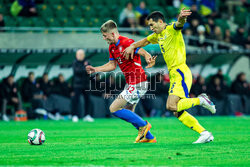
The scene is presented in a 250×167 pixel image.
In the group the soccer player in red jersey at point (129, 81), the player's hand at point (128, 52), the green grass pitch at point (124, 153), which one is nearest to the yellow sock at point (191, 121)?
the green grass pitch at point (124, 153)

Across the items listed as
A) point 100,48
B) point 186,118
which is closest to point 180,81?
point 186,118

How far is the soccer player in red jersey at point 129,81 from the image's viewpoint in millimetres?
8812

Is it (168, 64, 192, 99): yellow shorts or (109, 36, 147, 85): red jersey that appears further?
(109, 36, 147, 85): red jersey

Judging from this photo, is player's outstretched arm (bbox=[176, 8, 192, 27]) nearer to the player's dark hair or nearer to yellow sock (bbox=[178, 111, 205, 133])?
the player's dark hair

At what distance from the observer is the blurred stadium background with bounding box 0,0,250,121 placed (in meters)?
18.9

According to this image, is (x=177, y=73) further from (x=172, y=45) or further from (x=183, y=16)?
(x=183, y=16)

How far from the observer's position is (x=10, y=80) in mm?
18125

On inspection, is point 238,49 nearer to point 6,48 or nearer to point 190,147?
point 6,48

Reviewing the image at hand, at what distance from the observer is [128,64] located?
29.7 feet

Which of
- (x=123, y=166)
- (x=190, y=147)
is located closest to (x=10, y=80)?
(x=190, y=147)

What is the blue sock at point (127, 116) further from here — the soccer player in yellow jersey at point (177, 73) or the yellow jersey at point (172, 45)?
the yellow jersey at point (172, 45)

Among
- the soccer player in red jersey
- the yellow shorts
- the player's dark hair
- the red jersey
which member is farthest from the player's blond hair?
the yellow shorts

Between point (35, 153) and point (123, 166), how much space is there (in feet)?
6.52

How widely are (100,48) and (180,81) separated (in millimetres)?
11338
